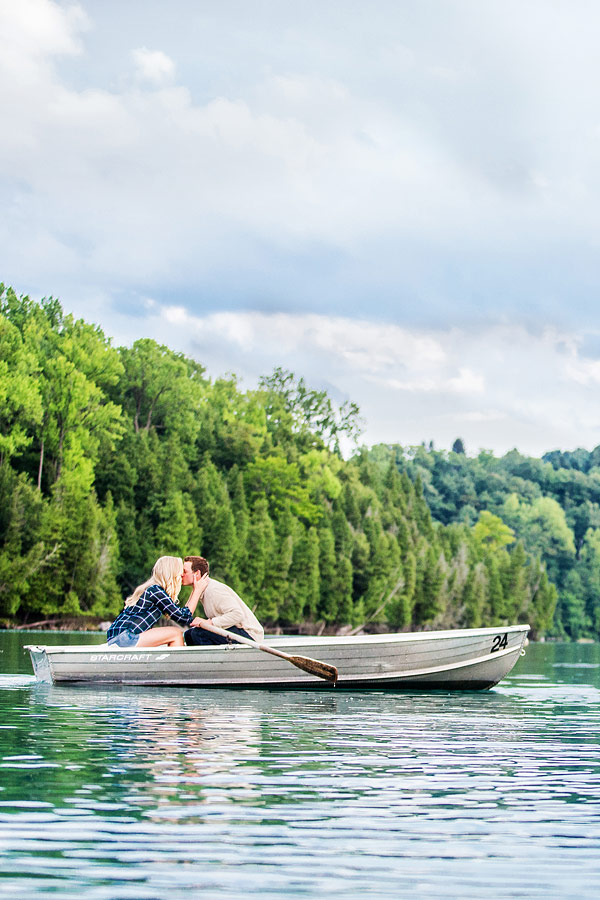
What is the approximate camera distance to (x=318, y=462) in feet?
356

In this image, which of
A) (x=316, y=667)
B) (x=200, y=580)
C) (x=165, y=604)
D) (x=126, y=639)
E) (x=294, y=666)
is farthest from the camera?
(x=294, y=666)

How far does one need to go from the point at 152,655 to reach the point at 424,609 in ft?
300

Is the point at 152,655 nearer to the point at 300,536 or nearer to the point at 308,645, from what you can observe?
the point at 308,645

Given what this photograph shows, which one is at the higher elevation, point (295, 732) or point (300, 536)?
point (300, 536)

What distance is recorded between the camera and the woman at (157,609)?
63.6 ft

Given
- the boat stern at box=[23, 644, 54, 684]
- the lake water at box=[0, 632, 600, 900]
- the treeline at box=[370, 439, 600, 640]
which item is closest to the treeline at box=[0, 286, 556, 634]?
the treeline at box=[370, 439, 600, 640]

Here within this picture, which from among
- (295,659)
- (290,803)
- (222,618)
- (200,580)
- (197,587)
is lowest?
(290,803)

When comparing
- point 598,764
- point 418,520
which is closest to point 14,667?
point 598,764

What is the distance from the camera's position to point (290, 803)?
10.1 meters

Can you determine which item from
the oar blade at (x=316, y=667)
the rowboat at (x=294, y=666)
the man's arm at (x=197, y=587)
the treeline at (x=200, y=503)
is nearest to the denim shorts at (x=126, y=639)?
the rowboat at (x=294, y=666)

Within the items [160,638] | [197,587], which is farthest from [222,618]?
[160,638]

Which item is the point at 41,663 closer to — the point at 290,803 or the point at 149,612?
the point at 149,612

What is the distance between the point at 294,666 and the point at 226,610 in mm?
1547

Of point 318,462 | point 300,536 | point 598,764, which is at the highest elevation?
point 318,462
